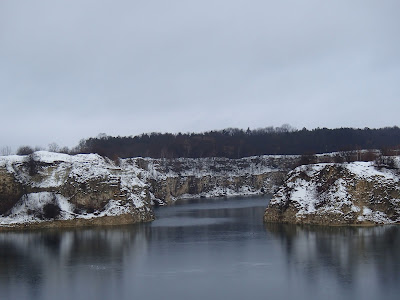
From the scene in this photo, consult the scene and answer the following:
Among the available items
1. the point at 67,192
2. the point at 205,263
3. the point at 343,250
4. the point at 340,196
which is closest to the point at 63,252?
the point at 205,263

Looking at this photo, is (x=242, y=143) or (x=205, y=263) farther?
(x=242, y=143)

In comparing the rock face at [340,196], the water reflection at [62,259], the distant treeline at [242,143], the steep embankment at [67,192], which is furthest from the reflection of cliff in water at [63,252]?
the distant treeline at [242,143]

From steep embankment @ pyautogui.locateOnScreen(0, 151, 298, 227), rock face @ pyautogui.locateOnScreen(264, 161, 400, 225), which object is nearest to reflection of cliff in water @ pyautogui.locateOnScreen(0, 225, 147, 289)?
steep embankment @ pyautogui.locateOnScreen(0, 151, 298, 227)

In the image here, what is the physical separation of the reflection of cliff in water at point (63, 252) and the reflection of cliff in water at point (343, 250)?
10.0 metres

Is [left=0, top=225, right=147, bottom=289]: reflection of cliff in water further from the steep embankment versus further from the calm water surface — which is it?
the steep embankment

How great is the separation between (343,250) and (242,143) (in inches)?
4466

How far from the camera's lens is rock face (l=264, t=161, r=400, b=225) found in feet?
138

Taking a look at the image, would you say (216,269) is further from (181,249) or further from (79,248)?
(79,248)

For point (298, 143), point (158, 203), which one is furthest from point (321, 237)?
point (298, 143)

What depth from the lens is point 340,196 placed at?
4250 cm

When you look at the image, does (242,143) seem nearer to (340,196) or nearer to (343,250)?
(340,196)

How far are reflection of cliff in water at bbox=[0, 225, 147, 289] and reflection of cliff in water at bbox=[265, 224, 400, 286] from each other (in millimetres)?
10013

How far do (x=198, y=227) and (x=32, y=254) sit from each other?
1639cm

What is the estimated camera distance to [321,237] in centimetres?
3612
